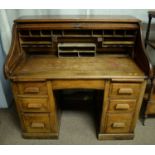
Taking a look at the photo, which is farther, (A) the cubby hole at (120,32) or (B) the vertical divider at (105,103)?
(A) the cubby hole at (120,32)

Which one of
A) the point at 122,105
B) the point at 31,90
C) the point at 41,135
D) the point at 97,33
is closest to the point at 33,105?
the point at 31,90

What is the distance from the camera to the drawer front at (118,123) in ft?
4.55

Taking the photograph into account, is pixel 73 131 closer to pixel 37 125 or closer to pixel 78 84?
pixel 37 125

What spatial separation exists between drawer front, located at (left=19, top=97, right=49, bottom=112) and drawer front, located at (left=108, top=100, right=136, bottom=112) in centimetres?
55

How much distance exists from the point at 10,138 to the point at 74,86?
916mm

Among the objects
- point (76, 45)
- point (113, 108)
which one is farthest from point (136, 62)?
point (76, 45)

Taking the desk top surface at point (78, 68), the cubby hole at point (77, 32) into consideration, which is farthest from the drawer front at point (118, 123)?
the cubby hole at point (77, 32)

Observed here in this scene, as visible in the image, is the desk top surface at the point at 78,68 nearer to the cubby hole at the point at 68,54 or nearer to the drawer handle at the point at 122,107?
the cubby hole at the point at 68,54

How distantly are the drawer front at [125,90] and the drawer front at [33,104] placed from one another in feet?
1.83

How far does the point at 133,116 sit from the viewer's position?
4.53 feet

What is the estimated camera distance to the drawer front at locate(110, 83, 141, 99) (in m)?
1.21

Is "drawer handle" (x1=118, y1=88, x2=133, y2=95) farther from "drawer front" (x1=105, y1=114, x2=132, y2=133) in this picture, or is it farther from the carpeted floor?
the carpeted floor

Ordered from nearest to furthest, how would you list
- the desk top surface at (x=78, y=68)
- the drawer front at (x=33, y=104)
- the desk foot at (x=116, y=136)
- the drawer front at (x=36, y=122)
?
the desk top surface at (x=78, y=68) < the drawer front at (x=33, y=104) < the drawer front at (x=36, y=122) < the desk foot at (x=116, y=136)

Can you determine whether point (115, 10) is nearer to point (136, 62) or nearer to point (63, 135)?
point (136, 62)
